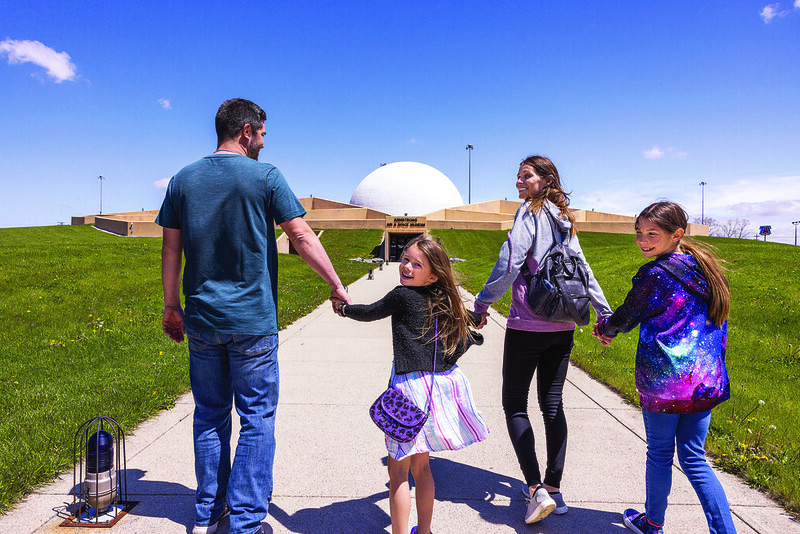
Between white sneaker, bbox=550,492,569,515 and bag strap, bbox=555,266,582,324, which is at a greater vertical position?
bag strap, bbox=555,266,582,324

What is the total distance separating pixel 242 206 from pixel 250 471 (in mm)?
1368

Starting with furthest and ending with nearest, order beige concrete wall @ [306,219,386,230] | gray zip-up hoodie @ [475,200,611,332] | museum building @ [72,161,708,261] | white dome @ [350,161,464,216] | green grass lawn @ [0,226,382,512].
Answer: white dome @ [350,161,464,216], beige concrete wall @ [306,219,386,230], museum building @ [72,161,708,261], green grass lawn @ [0,226,382,512], gray zip-up hoodie @ [475,200,611,332]

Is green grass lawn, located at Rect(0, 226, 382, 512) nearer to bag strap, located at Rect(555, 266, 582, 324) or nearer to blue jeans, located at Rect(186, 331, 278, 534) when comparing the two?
blue jeans, located at Rect(186, 331, 278, 534)

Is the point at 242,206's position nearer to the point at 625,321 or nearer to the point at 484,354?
the point at 625,321

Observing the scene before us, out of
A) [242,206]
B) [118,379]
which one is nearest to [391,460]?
[242,206]

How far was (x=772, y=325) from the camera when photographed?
8758mm

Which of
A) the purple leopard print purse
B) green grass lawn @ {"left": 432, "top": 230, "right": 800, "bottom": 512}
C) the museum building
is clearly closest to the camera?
the purple leopard print purse

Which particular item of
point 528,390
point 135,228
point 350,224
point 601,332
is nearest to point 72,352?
point 528,390

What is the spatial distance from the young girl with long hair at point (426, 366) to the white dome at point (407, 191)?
7772 cm

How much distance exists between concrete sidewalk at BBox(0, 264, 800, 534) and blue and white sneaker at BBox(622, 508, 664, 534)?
7 centimetres

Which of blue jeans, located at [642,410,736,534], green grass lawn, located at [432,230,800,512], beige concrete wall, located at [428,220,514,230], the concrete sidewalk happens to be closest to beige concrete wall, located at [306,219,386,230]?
beige concrete wall, located at [428,220,514,230]

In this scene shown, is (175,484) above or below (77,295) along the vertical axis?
below

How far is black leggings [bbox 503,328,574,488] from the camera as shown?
2.90 m

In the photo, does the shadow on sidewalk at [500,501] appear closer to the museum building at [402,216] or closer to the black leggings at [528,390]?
the black leggings at [528,390]
